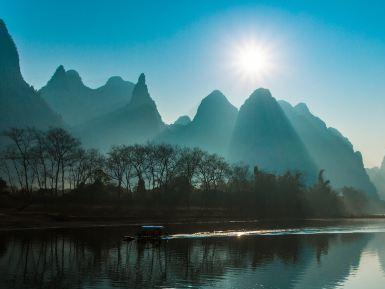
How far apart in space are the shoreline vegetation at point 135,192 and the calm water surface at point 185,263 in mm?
28549

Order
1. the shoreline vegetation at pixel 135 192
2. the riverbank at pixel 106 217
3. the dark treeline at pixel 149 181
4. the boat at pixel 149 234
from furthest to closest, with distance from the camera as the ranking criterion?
the dark treeline at pixel 149 181, the shoreline vegetation at pixel 135 192, the riverbank at pixel 106 217, the boat at pixel 149 234

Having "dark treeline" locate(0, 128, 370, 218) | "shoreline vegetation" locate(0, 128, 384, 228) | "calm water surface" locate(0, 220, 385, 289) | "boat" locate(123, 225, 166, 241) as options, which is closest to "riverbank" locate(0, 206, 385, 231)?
"shoreline vegetation" locate(0, 128, 384, 228)

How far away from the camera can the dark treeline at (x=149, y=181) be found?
10850 centimetres

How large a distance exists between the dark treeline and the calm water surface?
47.1 metres

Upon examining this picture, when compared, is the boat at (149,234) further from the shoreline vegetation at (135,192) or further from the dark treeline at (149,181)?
the dark treeline at (149,181)

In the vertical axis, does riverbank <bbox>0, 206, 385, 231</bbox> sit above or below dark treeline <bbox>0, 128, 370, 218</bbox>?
below

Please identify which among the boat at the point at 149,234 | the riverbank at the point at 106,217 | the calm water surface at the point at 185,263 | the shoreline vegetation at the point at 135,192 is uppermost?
the shoreline vegetation at the point at 135,192

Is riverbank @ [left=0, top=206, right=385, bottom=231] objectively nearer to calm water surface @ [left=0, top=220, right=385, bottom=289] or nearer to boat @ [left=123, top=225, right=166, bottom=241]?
calm water surface @ [left=0, top=220, right=385, bottom=289]

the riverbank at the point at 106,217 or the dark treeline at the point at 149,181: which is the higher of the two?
the dark treeline at the point at 149,181

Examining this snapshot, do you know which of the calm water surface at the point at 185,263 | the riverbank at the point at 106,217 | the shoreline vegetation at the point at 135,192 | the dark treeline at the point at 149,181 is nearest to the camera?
the calm water surface at the point at 185,263

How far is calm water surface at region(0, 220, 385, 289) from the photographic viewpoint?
32000mm

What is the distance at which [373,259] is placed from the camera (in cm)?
4753

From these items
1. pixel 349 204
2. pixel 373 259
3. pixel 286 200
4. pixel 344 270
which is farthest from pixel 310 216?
pixel 344 270

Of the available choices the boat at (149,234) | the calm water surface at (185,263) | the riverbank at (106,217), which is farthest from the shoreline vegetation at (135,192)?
the calm water surface at (185,263)
